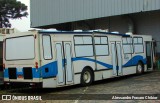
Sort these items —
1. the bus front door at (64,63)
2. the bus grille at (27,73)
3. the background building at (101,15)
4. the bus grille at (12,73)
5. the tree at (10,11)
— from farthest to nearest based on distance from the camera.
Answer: the tree at (10,11), the background building at (101,15), the bus grille at (12,73), the bus front door at (64,63), the bus grille at (27,73)

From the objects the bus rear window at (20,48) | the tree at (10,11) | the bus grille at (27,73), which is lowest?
the bus grille at (27,73)

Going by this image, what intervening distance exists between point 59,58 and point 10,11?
44.6 meters

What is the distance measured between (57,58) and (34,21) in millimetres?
21607

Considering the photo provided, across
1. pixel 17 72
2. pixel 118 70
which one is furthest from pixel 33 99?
pixel 118 70

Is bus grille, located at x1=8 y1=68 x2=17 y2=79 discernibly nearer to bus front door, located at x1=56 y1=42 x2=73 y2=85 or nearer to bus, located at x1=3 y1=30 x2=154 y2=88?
bus, located at x1=3 y1=30 x2=154 y2=88

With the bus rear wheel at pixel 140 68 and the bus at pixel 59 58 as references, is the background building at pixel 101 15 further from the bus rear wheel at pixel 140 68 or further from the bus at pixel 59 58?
the bus at pixel 59 58

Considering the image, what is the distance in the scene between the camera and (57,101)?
12.7m

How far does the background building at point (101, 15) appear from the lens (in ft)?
89.0

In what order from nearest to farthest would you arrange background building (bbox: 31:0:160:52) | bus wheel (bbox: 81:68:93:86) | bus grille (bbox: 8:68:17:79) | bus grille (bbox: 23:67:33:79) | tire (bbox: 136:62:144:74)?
bus grille (bbox: 23:67:33:79) → bus grille (bbox: 8:68:17:79) → bus wheel (bbox: 81:68:93:86) → tire (bbox: 136:62:144:74) → background building (bbox: 31:0:160:52)

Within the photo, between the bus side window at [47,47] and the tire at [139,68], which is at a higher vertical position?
the bus side window at [47,47]

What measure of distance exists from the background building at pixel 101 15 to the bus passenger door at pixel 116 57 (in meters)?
6.76

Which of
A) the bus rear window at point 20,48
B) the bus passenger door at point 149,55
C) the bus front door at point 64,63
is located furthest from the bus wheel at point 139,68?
the bus rear window at point 20,48

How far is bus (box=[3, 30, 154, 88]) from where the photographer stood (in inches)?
590

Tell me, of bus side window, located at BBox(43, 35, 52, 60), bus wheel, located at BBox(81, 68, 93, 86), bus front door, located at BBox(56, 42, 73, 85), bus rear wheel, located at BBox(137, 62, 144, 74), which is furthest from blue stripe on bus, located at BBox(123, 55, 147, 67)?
bus side window, located at BBox(43, 35, 52, 60)
